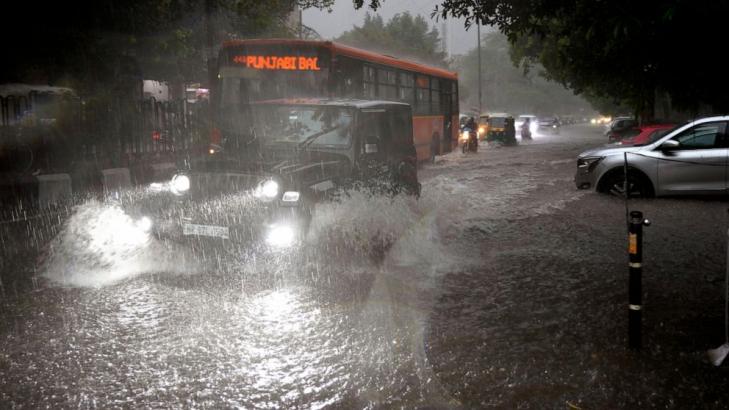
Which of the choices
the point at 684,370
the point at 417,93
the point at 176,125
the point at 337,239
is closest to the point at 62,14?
the point at 176,125

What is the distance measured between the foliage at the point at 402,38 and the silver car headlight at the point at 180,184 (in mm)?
63952

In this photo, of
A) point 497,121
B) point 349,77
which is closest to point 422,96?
point 349,77

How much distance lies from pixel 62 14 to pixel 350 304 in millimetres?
15362

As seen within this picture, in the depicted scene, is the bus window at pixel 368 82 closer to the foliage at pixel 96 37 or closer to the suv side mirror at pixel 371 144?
the foliage at pixel 96 37

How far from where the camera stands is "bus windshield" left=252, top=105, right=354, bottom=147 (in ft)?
29.9

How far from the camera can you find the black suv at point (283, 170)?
7305 millimetres

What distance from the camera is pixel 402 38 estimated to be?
271ft

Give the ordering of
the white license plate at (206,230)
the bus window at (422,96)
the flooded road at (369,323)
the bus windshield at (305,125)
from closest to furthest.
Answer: the flooded road at (369,323) → the white license plate at (206,230) → the bus windshield at (305,125) → the bus window at (422,96)

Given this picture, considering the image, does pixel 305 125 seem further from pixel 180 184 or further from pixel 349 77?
pixel 349 77

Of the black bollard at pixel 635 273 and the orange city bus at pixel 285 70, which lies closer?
the black bollard at pixel 635 273

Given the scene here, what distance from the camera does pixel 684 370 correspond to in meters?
4.64

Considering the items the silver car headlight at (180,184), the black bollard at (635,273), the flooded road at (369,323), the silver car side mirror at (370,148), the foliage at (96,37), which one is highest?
the foliage at (96,37)

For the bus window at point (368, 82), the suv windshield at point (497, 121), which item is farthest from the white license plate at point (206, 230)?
the suv windshield at point (497, 121)

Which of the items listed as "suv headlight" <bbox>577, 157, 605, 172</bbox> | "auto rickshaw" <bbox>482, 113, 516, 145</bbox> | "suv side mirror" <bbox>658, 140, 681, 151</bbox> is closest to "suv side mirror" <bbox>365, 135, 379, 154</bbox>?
"suv side mirror" <bbox>658, 140, 681, 151</bbox>
